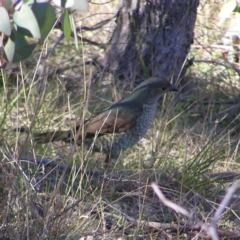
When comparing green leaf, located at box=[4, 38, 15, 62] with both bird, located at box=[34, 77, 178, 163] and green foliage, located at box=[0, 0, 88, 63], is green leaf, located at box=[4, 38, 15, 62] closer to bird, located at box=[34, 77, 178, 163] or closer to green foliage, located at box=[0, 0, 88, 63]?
green foliage, located at box=[0, 0, 88, 63]

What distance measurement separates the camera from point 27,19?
7.97 feet

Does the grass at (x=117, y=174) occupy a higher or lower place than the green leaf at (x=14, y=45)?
lower

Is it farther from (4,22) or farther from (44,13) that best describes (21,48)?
(4,22)

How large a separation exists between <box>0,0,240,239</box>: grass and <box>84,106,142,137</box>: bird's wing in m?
0.17

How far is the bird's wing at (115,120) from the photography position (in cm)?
466

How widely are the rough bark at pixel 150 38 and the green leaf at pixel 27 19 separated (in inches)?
131

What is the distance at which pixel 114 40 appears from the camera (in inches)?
235

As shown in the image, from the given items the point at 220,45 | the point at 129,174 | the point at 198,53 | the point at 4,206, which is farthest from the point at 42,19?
the point at 198,53

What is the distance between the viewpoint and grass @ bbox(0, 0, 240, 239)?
314cm

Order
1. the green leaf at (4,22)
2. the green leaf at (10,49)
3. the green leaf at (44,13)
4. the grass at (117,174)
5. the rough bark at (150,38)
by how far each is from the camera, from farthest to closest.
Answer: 1. the rough bark at (150,38)
2. the grass at (117,174)
3. the green leaf at (10,49)
4. the green leaf at (44,13)
5. the green leaf at (4,22)

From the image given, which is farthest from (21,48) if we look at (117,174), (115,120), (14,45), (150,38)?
(150,38)

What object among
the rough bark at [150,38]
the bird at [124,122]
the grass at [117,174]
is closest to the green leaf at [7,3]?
the grass at [117,174]

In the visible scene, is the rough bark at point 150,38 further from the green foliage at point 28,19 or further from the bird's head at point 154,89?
the green foliage at point 28,19

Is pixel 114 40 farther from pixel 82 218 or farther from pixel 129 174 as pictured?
pixel 82 218
